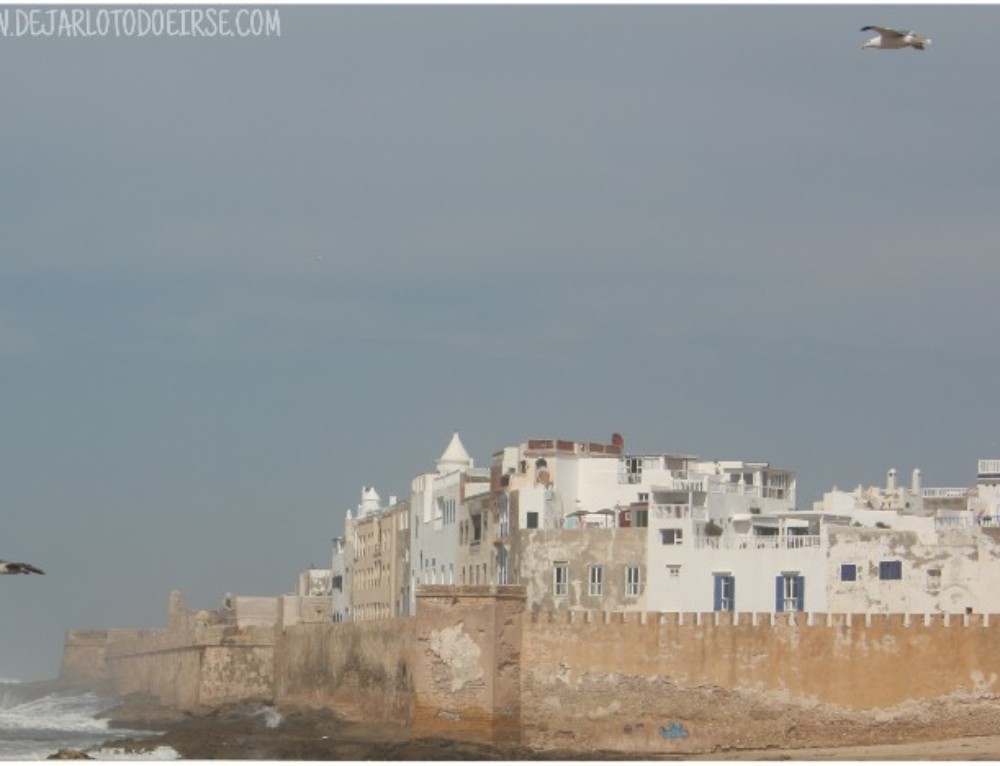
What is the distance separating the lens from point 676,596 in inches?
2574

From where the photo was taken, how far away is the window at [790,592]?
63875 millimetres

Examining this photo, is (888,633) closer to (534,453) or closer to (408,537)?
(534,453)

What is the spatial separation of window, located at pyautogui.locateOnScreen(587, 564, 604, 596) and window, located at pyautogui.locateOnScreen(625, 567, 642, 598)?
25.0 inches

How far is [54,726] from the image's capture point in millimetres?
93750

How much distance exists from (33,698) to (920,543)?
223ft

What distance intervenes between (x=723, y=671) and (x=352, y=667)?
14835mm

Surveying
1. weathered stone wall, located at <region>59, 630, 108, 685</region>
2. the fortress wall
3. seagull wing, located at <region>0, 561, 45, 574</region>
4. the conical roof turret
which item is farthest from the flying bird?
weathered stone wall, located at <region>59, 630, 108, 685</region>

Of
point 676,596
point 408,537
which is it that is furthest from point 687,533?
point 408,537

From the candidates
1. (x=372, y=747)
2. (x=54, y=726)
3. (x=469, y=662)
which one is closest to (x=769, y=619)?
(x=469, y=662)

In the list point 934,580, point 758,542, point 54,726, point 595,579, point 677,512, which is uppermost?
point 677,512

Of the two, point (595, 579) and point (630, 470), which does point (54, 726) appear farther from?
point (595, 579)

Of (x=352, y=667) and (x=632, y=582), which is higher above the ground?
(x=632, y=582)

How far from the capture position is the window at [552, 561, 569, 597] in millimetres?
66812

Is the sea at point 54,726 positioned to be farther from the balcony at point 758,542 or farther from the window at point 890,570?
the window at point 890,570
